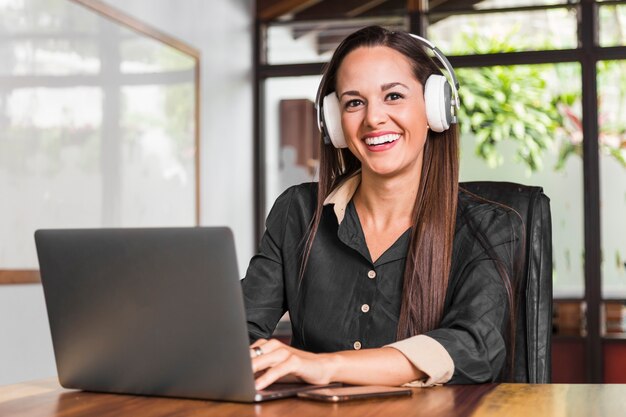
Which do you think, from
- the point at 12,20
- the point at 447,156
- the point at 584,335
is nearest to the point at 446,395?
the point at 447,156

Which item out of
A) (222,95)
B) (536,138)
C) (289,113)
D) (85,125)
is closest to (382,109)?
(85,125)

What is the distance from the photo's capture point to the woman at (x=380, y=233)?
1.76m

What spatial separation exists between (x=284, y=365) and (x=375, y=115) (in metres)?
0.65

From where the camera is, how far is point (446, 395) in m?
1.36

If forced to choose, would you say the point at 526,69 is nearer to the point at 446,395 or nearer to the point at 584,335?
the point at 584,335

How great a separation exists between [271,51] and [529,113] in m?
1.59

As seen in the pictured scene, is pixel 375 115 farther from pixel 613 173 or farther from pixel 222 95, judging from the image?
pixel 613 173

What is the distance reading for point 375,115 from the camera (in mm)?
1861

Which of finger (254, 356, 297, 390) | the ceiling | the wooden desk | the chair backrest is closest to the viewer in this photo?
the wooden desk

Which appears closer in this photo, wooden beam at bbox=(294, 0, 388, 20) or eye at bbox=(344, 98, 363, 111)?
eye at bbox=(344, 98, 363, 111)

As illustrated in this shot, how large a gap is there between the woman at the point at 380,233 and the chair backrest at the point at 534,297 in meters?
0.06

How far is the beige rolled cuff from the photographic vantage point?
1458 millimetres

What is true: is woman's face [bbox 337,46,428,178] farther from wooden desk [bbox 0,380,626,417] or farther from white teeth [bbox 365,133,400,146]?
wooden desk [bbox 0,380,626,417]

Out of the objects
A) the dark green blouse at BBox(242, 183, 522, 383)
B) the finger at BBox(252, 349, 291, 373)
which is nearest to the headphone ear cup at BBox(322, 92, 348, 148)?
the dark green blouse at BBox(242, 183, 522, 383)
